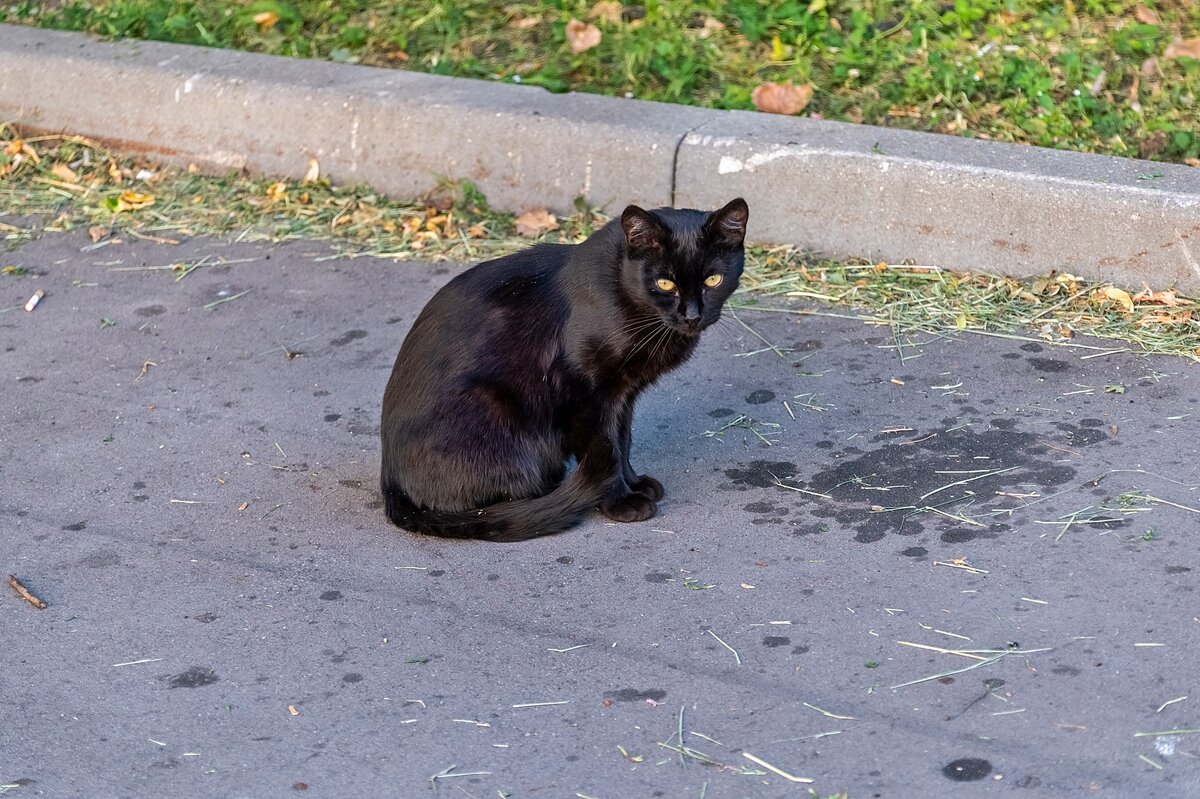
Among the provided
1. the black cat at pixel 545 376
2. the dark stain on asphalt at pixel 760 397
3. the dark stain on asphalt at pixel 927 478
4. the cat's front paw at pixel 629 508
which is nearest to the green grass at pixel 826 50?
the dark stain on asphalt at pixel 760 397

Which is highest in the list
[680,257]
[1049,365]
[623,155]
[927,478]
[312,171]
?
[680,257]

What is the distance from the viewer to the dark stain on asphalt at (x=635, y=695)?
3.16 meters

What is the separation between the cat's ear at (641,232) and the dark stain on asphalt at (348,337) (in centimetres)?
167

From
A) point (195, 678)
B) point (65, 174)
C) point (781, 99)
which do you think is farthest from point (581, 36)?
point (195, 678)

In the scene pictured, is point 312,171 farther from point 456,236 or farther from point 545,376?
point 545,376

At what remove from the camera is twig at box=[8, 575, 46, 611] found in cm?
364

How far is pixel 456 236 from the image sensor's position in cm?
589

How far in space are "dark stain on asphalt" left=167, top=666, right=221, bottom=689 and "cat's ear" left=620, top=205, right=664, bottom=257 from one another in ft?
5.09

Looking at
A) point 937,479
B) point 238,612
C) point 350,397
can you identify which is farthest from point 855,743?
point 350,397

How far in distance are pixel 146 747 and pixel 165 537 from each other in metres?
1.02

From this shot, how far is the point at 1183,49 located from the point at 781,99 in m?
1.77

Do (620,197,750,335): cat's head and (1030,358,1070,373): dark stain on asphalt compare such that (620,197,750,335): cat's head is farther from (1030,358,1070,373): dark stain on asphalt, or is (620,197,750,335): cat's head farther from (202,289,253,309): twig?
(202,289,253,309): twig

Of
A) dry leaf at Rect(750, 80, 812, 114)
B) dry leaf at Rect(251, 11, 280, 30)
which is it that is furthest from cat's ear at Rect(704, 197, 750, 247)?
dry leaf at Rect(251, 11, 280, 30)

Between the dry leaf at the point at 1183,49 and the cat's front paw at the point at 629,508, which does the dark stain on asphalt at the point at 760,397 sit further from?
the dry leaf at the point at 1183,49
